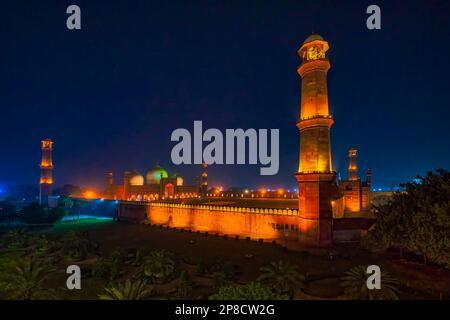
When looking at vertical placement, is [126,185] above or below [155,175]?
below

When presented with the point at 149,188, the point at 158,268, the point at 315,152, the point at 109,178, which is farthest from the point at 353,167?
the point at 109,178

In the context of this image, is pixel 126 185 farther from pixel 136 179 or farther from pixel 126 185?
pixel 136 179

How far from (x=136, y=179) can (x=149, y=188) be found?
20.6ft

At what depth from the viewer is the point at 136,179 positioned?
7525 centimetres

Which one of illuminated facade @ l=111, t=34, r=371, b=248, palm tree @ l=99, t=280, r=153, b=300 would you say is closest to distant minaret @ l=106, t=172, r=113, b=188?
illuminated facade @ l=111, t=34, r=371, b=248

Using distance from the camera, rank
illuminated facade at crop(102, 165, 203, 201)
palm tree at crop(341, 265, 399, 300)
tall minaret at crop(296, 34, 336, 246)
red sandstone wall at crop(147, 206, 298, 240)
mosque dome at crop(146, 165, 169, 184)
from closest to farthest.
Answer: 1. palm tree at crop(341, 265, 399, 300)
2. tall minaret at crop(296, 34, 336, 246)
3. red sandstone wall at crop(147, 206, 298, 240)
4. illuminated facade at crop(102, 165, 203, 201)
5. mosque dome at crop(146, 165, 169, 184)

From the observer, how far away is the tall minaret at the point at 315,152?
1075 inches

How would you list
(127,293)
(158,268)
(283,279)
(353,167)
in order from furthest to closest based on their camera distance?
1. (353,167)
2. (158,268)
3. (283,279)
4. (127,293)

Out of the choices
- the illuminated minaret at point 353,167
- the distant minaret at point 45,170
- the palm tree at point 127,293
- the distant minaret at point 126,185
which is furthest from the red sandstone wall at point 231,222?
the distant minaret at point 45,170

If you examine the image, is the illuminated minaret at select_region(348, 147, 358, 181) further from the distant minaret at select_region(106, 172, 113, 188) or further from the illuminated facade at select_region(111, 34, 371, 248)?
the distant minaret at select_region(106, 172, 113, 188)

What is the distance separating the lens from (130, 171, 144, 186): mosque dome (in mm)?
74256

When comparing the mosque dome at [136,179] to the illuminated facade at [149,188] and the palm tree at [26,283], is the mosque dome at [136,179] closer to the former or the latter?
the illuminated facade at [149,188]

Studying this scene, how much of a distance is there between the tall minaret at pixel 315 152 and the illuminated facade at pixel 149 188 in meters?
49.3
